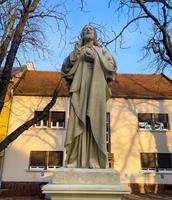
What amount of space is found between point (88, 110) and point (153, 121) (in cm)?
1881

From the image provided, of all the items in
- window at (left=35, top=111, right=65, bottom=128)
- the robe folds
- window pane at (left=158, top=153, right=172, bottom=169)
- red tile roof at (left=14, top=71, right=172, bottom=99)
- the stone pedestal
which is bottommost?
the stone pedestal

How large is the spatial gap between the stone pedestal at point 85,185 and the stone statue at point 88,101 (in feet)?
0.87

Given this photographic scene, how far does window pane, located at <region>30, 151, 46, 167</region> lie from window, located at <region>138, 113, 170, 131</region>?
26.0ft

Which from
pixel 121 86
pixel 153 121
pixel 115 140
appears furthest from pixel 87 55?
pixel 121 86

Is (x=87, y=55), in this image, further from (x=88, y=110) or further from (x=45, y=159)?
(x=45, y=159)

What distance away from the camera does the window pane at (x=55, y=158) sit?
20375mm

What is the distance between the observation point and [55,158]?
20.5 m

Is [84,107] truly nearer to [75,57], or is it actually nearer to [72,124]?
[72,124]

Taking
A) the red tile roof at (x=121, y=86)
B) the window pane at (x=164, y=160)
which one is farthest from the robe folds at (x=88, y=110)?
the window pane at (x=164, y=160)

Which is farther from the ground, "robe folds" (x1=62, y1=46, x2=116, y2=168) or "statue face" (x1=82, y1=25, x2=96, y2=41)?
"statue face" (x1=82, y1=25, x2=96, y2=41)

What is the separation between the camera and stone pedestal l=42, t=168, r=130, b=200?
10.4 feet

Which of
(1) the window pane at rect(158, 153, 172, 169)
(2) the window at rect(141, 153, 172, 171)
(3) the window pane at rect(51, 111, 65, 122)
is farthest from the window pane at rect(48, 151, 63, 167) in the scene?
(1) the window pane at rect(158, 153, 172, 169)

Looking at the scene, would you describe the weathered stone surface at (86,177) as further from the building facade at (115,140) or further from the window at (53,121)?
the window at (53,121)

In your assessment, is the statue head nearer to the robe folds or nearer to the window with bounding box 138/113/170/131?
the robe folds
